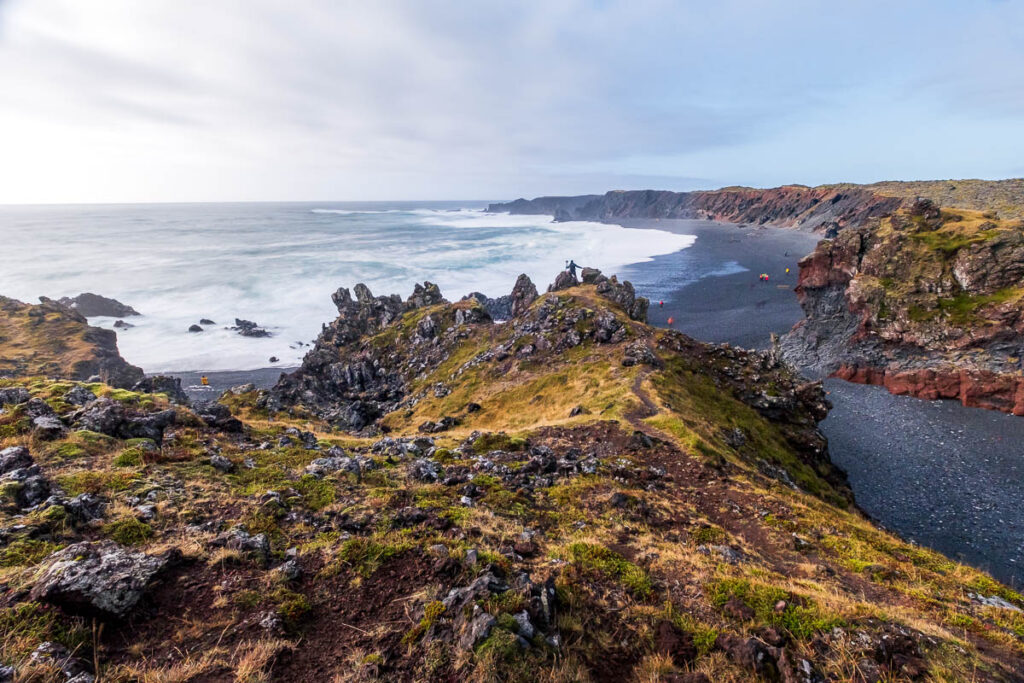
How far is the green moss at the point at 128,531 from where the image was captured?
33.6ft

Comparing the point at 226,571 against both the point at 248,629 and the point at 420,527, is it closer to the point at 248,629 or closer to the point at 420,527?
the point at 248,629

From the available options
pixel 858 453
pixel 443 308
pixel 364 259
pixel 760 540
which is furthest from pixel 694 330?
pixel 364 259

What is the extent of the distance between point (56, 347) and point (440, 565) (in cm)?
8705

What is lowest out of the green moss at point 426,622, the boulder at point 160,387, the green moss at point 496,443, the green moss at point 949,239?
the boulder at point 160,387

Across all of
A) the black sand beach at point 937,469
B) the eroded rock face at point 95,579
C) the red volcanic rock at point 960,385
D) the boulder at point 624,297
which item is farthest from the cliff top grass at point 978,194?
the eroded rock face at point 95,579

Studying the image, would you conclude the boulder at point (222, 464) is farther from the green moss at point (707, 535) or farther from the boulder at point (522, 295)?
the boulder at point (522, 295)

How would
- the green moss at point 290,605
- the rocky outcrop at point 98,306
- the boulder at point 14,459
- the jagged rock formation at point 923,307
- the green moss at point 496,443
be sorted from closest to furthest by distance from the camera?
the green moss at point 290,605, the boulder at point 14,459, the green moss at point 496,443, the jagged rock formation at point 923,307, the rocky outcrop at point 98,306

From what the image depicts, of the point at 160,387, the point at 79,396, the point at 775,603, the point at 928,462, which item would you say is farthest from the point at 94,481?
the point at 928,462

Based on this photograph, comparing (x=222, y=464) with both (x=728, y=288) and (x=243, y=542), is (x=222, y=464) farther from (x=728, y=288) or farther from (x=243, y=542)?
(x=728, y=288)

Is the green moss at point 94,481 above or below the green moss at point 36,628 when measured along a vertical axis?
below

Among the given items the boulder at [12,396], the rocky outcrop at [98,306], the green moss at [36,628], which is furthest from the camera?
the rocky outcrop at [98,306]

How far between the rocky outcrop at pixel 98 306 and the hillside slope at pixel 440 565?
10139 cm

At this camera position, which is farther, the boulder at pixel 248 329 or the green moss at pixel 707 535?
the boulder at pixel 248 329

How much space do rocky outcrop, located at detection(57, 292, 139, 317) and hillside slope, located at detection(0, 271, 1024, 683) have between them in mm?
101389
